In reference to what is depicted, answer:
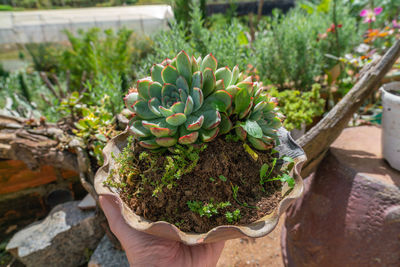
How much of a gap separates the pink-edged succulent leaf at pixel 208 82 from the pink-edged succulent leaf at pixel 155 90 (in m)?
0.16

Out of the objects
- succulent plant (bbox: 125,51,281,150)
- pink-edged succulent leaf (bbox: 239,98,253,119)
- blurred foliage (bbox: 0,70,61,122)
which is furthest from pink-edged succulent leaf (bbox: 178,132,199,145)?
blurred foliage (bbox: 0,70,61,122)

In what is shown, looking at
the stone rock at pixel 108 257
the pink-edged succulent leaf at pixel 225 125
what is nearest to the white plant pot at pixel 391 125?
the pink-edged succulent leaf at pixel 225 125

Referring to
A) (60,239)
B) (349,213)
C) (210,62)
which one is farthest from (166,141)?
(60,239)

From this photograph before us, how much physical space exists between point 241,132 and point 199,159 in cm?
19

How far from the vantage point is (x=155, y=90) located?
3.03 feet

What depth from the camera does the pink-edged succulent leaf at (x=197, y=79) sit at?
87 cm

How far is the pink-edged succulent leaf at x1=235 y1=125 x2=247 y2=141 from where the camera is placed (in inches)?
36.5

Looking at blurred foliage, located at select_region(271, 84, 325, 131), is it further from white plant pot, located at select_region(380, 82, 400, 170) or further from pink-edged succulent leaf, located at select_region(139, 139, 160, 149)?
pink-edged succulent leaf, located at select_region(139, 139, 160, 149)

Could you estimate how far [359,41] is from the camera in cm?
322

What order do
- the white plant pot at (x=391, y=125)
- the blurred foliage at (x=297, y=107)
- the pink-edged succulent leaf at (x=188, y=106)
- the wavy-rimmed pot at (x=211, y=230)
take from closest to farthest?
the wavy-rimmed pot at (x=211, y=230) → the pink-edged succulent leaf at (x=188, y=106) → the white plant pot at (x=391, y=125) → the blurred foliage at (x=297, y=107)

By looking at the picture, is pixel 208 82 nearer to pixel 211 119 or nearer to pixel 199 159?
pixel 211 119

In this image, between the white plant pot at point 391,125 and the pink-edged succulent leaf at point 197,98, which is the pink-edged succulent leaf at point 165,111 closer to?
the pink-edged succulent leaf at point 197,98

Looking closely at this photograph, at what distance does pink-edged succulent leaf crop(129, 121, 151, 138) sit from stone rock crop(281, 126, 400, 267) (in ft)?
4.82

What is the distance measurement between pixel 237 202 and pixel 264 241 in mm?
1742
